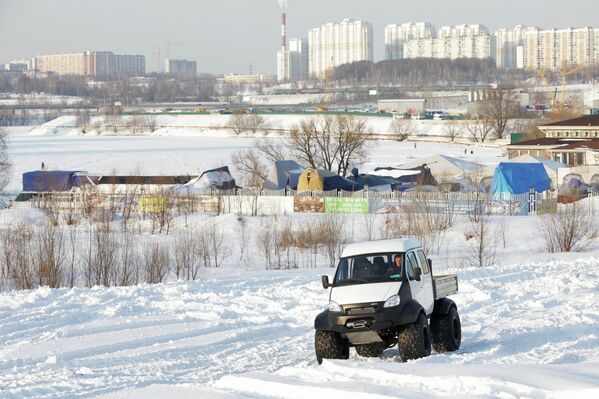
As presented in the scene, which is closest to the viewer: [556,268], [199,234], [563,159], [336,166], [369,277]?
[369,277]

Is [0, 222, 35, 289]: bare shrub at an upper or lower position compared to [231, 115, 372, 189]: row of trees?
lower

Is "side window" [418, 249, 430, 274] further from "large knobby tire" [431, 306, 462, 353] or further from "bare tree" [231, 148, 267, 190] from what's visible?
"bare tree" [231, 148, 267, 190]

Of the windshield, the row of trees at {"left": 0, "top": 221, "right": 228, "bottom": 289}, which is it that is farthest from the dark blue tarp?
the windshield

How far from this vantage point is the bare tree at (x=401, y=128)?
98062mm

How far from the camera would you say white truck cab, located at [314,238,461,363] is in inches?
452

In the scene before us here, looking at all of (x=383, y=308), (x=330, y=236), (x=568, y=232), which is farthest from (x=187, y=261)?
(x=383, y=308)

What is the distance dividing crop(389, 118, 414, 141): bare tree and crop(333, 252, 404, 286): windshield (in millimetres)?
85431

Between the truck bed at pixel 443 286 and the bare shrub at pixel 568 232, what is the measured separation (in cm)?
1527

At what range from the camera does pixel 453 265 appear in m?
25.1

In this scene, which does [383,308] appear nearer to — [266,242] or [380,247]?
[380,247]

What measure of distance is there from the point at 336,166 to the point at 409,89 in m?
129

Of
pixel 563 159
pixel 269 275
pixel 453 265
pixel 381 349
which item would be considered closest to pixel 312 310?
pixel 381 349

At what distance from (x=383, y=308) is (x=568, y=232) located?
17660mm

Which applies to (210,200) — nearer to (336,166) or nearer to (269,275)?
(269,275)
